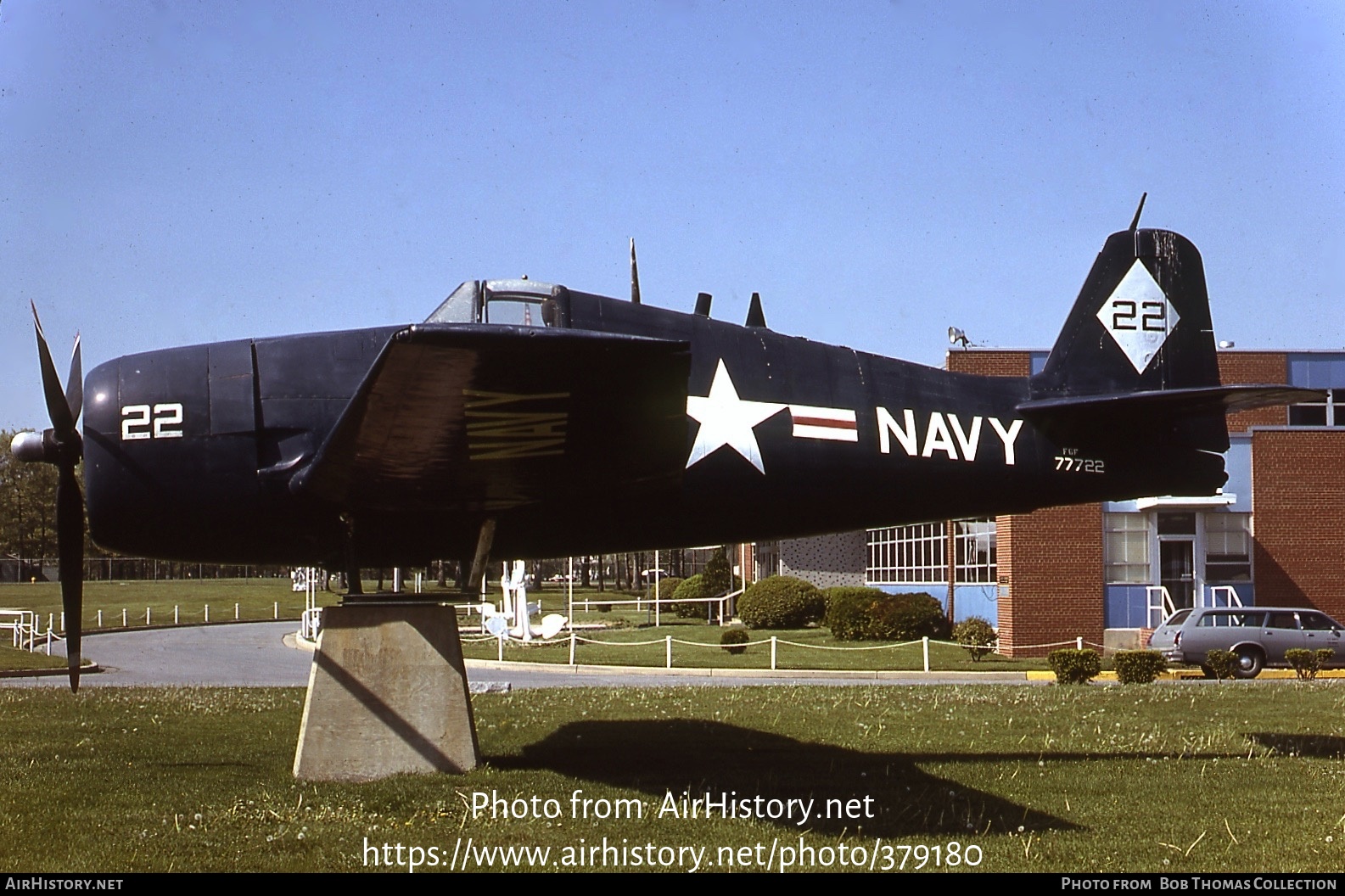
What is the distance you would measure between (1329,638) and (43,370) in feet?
81.7

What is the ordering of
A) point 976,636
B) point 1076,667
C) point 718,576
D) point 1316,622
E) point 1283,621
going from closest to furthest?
point 1076,667
point 1283,621
point 1316,622
point 976,636
point 718,576

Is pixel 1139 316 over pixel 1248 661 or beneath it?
over

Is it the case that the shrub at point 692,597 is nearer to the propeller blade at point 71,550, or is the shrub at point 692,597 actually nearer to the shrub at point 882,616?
the shrub at point 882,616

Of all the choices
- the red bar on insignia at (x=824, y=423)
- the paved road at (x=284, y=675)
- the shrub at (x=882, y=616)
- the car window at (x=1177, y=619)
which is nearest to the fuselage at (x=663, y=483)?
the red bar on insignia at (x=824, y=423)

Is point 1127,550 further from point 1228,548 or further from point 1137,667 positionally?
point 1137,667

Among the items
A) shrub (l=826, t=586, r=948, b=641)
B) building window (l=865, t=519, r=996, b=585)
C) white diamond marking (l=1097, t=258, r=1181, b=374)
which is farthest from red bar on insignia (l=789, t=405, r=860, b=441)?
shrub (l=826, t=586, r=948, b=641)

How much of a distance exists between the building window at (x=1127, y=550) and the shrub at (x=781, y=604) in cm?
1036

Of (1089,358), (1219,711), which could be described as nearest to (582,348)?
(1089,358)

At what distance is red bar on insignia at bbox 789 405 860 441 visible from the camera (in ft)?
33.2

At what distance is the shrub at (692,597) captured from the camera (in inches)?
1780

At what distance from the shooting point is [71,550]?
31.7 ft

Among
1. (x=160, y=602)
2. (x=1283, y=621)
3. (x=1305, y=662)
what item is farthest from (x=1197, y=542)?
(x=160, y=602)

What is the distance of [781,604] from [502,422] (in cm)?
3038

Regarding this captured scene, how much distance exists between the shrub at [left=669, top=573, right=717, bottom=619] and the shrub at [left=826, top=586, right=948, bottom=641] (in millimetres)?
12144
